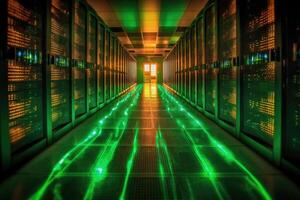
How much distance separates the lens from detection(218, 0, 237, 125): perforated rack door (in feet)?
15.4

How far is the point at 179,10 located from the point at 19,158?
7264 millimetres

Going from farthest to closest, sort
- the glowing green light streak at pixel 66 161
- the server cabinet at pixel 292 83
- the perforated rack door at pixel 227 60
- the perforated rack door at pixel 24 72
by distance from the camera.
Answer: the perforated rack door at pixel 227 60 < the perforated rack door at pixel 24 72 < the server cabinet at pixel 292 83 < the glowing green light streak at pixel 66 161

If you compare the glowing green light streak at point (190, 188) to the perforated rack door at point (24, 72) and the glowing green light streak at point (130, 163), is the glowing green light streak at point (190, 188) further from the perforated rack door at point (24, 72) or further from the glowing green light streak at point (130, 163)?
the perforated rack door at point (24, 72)

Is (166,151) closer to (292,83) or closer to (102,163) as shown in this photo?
(102,163)

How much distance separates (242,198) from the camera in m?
2.21

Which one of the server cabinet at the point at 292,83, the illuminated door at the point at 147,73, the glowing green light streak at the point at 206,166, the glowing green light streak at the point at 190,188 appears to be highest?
the illuminated door at the point at 147,73

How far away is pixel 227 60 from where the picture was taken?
4.93m

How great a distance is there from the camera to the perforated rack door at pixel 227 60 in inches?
185

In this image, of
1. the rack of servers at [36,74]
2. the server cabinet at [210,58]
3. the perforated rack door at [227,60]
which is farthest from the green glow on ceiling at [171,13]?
the rack of servers at [36,74]

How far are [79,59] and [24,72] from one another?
275 cm

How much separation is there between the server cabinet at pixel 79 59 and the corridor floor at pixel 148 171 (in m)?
1.50

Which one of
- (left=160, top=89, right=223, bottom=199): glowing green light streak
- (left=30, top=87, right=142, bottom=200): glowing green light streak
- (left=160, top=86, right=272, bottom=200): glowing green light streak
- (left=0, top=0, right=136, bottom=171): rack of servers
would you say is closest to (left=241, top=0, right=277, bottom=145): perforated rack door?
(left=160, top=86, right=272, bottom=200): glowing green light streak

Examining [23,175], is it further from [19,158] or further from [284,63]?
[284,63]

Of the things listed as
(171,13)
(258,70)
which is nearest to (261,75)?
(258,70)
